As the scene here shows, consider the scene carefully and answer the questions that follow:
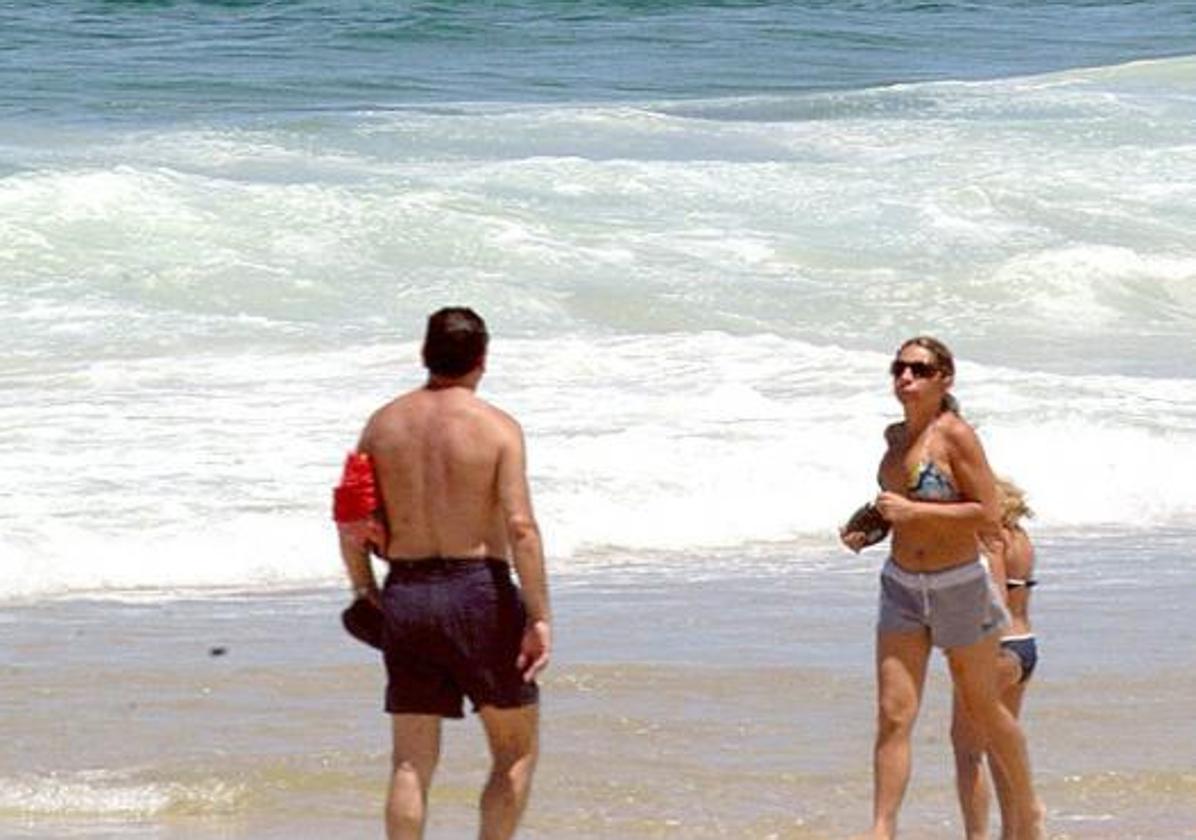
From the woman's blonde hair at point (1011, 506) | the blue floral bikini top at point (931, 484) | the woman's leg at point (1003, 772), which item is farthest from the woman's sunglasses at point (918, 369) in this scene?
the woman's leg at point (1003, 772)

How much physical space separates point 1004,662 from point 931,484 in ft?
1.69

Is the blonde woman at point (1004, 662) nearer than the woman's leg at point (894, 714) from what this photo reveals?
No

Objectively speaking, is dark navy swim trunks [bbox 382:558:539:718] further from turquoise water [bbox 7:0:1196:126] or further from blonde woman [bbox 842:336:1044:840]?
turquoise water [bbox 7:0:1196:126]

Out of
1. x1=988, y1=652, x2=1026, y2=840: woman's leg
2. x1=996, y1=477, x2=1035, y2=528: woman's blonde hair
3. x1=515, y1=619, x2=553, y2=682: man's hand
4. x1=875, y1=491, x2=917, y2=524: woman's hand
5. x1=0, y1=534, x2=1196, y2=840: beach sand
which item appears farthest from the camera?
x1=0, y1=534, x2=1196, y2=840: beach sand

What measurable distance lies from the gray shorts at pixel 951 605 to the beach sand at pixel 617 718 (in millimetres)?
666

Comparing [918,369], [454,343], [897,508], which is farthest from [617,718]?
[454,343]

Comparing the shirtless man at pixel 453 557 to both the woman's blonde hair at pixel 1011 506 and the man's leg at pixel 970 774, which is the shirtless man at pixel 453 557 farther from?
the woman's blonde hair at pixel 1011 506

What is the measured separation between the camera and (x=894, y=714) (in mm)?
6551

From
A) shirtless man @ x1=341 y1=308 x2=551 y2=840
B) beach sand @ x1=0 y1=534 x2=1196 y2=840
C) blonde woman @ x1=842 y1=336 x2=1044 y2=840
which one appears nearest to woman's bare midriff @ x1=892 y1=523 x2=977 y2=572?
blonde woman @ x1=842 y1=336 x2=1044 y2=840

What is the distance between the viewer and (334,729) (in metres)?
7.93

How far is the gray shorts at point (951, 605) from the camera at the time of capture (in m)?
6.55

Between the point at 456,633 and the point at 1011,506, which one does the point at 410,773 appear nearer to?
the point at 456,633

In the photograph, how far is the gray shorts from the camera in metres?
6.55

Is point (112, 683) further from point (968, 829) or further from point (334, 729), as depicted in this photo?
point (968, 829)
